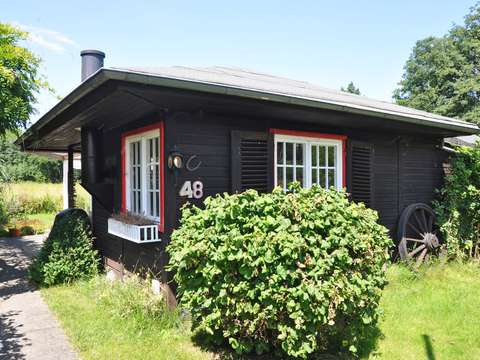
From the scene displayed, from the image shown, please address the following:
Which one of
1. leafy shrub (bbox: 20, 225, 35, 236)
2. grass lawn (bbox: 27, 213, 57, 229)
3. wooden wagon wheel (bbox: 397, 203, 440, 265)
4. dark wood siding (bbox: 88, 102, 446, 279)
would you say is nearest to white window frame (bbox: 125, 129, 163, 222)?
dark wood siding (bbox: 88, 102, 446, 279)

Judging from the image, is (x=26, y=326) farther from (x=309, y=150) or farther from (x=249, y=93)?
(x=309, y=150)

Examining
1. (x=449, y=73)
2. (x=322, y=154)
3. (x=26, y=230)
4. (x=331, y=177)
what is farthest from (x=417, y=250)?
(x=449, y=73)

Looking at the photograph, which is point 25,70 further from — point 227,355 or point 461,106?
point 461,106

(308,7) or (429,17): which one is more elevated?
(429,17)

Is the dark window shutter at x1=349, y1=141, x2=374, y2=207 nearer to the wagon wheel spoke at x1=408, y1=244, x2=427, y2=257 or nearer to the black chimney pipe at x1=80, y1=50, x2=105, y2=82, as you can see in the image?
the wagon wheel spoke at x1=408, y1=244, x2=427, y2=257

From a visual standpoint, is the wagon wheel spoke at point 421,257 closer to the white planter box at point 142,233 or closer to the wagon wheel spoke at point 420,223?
the wagon wheel spoke at point 420,223

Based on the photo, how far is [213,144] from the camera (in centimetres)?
474

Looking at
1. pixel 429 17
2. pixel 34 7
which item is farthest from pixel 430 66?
pixel 34 7

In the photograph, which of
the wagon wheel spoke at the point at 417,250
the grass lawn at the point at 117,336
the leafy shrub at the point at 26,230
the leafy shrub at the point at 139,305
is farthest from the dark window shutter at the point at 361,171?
the leafy shrub at the point at 26,230

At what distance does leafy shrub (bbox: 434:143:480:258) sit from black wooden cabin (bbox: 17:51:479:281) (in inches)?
17.9

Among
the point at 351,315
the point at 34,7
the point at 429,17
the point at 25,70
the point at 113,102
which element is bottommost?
the point at 351,315

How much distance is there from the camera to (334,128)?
5.95 meters

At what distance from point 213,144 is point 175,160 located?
0.64 m

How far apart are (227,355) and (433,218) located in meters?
5.30
